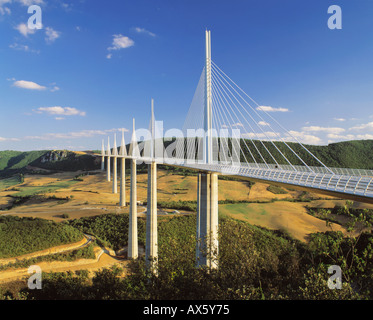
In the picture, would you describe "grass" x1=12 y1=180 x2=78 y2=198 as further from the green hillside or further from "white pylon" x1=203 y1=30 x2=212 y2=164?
"white pylon" x1=203 y1=30 x2=212 y2=164

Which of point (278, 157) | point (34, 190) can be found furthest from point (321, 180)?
point (34, 190)

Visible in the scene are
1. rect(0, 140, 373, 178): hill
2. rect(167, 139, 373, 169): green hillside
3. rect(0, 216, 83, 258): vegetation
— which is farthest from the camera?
rect(0, 140, 373, 178): hill

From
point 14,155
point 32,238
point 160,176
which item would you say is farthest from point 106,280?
point 14,155

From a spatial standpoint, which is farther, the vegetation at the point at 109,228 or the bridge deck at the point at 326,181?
the vegetation at the point at 109,228

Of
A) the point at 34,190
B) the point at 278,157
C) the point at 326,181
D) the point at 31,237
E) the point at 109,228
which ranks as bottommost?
the point at 109,228

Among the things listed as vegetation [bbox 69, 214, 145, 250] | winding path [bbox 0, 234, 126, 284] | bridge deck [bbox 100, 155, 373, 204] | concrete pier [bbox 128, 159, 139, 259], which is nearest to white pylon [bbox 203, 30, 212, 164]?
bridge deck [bbox 100, 155, 373, 204]

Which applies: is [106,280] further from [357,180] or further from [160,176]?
[160,176]

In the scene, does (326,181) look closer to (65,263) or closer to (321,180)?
(321,180)

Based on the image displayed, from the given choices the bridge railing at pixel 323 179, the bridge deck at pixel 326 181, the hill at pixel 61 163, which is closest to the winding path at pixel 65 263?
the bridge railing at pixel 323 179

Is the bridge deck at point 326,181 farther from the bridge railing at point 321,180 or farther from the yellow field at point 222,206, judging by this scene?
the yellow field at point 222,206
